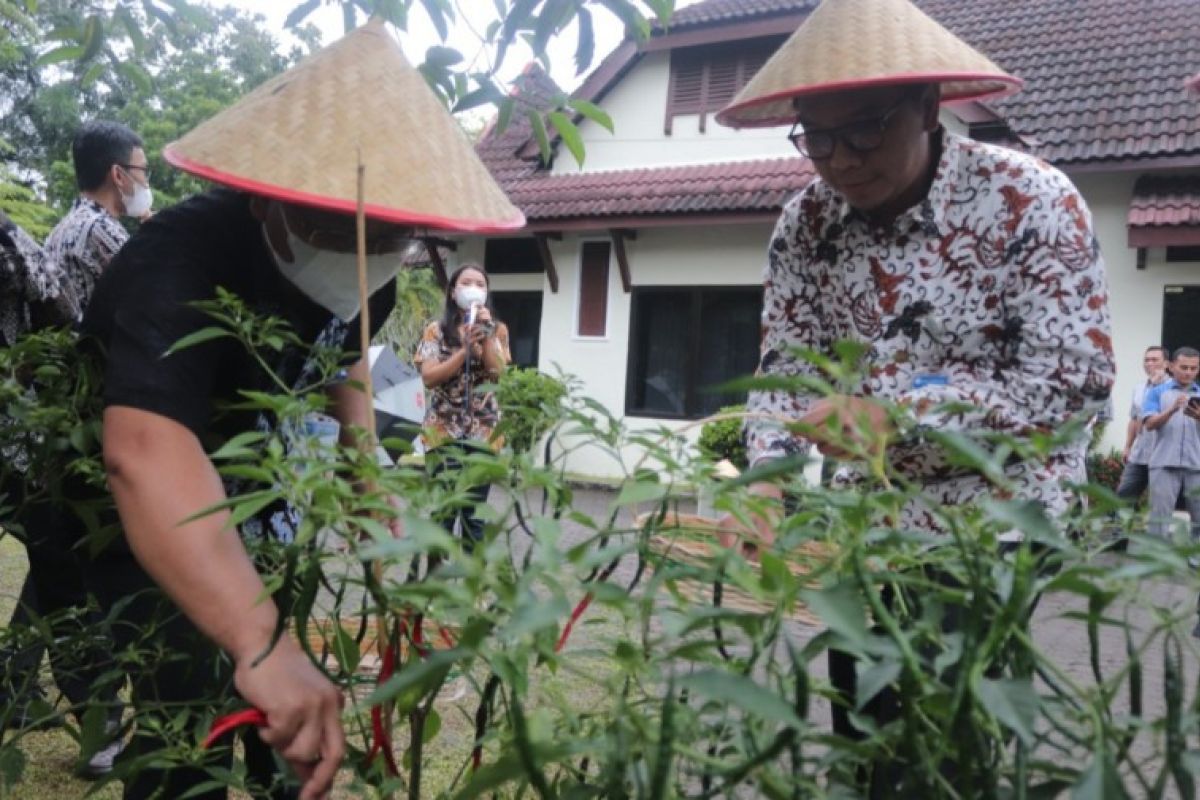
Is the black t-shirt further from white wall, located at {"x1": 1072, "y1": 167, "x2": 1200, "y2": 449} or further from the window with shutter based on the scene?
the window with shutter

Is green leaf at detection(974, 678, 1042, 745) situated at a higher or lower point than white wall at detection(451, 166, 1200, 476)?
higher

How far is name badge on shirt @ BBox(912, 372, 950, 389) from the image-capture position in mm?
2010

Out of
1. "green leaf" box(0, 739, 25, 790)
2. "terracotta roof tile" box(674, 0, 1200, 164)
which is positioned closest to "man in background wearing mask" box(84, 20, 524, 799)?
"green leaf" box(0, 739, 25, 790)

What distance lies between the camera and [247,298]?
1697 mm

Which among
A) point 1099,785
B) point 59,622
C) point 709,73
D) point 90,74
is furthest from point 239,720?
point 709,73

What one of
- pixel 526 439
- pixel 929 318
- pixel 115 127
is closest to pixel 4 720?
pixel 526 439

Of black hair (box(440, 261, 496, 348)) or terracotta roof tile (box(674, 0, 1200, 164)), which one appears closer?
black hair (box(440, 261, 496, 348))

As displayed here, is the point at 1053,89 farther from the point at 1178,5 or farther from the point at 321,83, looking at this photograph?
the point at 321,83

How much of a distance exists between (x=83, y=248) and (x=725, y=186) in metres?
9.71

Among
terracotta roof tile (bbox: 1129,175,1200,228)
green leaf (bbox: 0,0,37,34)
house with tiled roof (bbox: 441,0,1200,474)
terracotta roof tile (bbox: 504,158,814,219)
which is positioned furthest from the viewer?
green leaf (bbox: 0,0,37,34)

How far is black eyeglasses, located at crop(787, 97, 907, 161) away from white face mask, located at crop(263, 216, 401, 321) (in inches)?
30.9

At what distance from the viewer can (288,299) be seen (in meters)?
1.74

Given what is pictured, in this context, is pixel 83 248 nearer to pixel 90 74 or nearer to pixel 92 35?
pixel 90 74

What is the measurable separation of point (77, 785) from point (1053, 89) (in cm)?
1115
